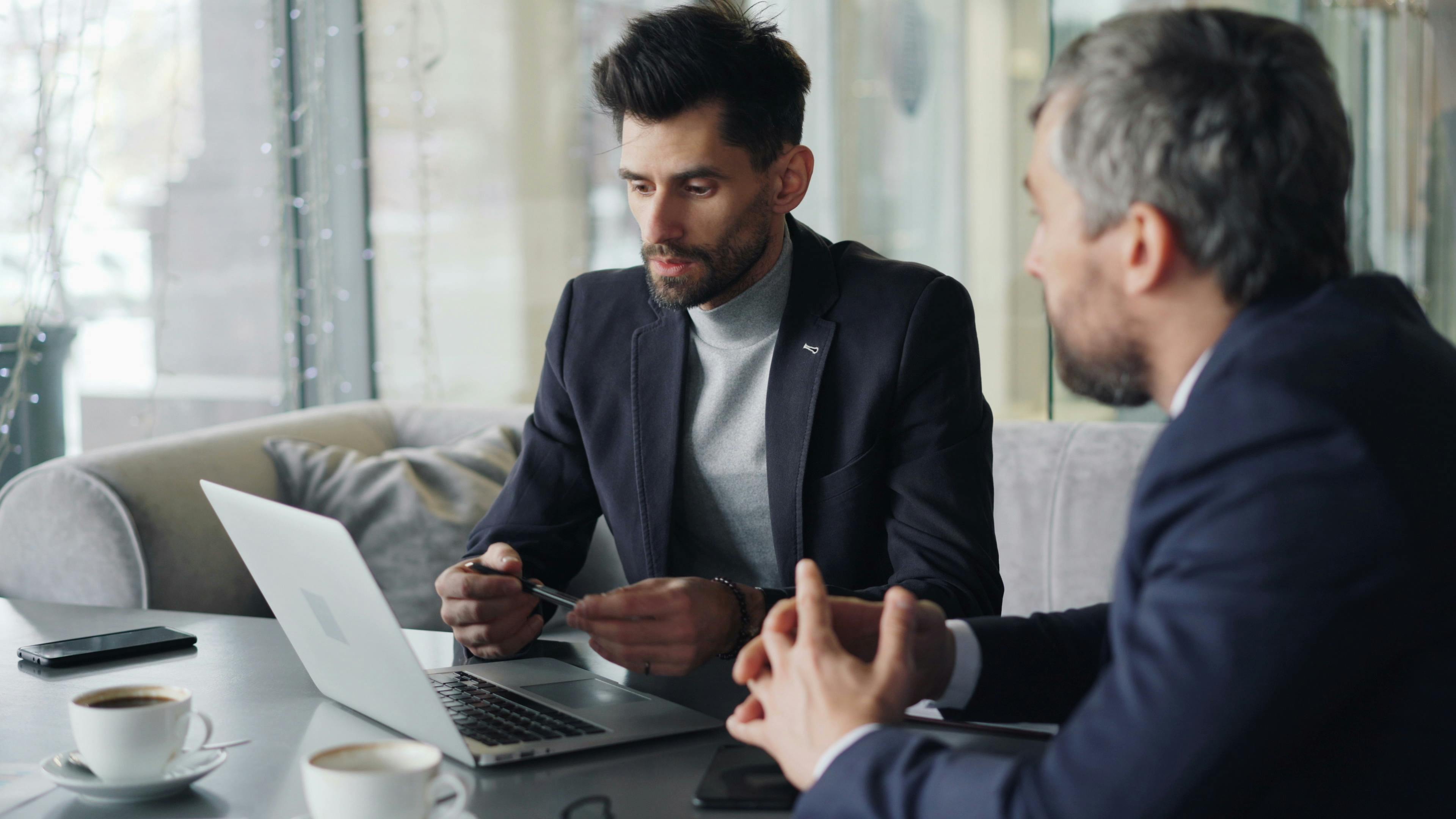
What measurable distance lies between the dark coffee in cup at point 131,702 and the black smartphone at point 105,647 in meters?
0.45

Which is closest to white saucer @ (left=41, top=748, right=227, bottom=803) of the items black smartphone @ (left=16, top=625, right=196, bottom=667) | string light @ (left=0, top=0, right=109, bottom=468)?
black smartphone @ (left=16, top=625, right=196, bottom=667)

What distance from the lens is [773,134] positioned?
176 centimetres

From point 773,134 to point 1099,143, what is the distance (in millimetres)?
973

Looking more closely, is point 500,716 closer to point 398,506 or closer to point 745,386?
point 745,386

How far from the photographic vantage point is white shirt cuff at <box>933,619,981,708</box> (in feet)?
3.50

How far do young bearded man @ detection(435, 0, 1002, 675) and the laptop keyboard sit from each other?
40 centimetres

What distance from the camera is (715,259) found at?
1.72m

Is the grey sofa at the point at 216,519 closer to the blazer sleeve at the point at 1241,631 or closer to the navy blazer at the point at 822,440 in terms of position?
the navy blazer at the point at 822,440

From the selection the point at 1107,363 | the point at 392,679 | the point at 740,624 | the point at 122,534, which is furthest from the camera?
the point at 122,534

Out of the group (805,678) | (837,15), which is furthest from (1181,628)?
(837,15)

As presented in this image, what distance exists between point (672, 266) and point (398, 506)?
1.09 meters

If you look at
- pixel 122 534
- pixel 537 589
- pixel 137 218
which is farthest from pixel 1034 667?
pixel 137 218

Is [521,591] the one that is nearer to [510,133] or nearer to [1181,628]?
[1181,628]

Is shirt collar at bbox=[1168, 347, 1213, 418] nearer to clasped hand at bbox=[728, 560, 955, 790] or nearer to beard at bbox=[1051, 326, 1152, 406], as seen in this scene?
beard at bbox=[1051, 326, 1152, 406]
